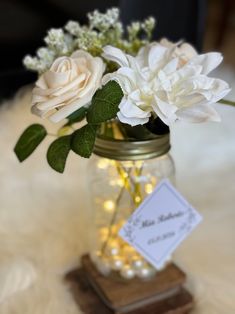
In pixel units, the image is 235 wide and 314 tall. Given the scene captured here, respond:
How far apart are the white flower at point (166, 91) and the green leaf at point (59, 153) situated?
0.08 metres

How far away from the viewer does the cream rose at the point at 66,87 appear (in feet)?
1.70

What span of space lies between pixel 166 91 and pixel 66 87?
0.10m

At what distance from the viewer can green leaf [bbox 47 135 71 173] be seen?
56cm

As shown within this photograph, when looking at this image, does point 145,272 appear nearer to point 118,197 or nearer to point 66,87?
point 118,197

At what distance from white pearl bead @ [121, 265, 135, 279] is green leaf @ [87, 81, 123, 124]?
9.9 inches

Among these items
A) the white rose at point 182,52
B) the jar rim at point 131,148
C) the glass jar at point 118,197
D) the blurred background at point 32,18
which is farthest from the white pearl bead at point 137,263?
the blurred background at point 32,18

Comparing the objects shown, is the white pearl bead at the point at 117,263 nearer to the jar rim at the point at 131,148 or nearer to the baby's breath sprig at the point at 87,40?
A: the jar rim at the point at 131,148

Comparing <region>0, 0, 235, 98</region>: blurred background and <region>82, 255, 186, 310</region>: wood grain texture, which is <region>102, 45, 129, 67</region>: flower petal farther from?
<region>0, 0, 235, 98</region>: blurred background

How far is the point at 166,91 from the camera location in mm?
530

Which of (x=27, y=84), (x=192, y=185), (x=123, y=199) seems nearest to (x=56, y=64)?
(x=123, y=199)

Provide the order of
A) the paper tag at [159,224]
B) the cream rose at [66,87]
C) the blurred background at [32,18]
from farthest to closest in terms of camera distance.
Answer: the blurred background at [32,18], the paper tag at [159,224], the cream rose at [66,87]

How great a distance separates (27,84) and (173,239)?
0.68 metres

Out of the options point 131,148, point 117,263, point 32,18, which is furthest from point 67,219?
point 32,18

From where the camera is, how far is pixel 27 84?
1.23 m
